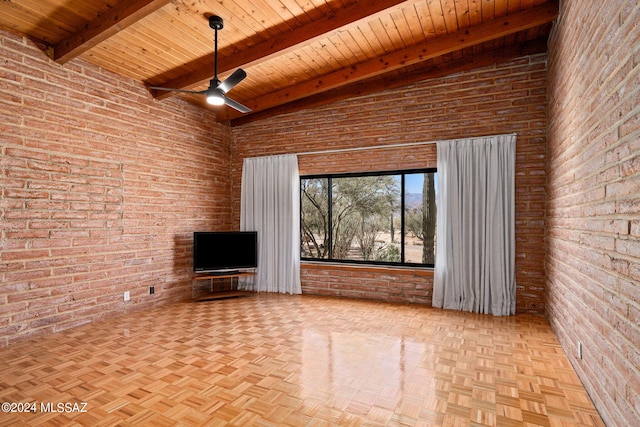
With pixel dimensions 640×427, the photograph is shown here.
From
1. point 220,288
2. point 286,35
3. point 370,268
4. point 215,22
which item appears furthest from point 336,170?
point 220,288

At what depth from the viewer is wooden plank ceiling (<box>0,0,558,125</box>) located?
3125mm

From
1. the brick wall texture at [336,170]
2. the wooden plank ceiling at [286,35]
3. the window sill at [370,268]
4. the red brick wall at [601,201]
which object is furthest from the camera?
the window sill at [370,268]

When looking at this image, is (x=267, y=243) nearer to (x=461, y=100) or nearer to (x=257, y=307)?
(x=257, y=307)

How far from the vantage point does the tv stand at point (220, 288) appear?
5.21m

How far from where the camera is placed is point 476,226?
441 cm

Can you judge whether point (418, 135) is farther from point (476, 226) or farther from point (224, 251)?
point (224, 251)

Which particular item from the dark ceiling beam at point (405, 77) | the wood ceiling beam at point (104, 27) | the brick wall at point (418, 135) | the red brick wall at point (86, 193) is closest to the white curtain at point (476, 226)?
the brick wall at point (418, 135)

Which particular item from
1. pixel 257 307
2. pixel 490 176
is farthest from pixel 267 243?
pixel 490 176

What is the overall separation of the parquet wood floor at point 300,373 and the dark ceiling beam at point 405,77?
3.23 metres

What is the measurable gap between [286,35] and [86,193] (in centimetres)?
293

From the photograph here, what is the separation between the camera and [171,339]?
3492 millimetres

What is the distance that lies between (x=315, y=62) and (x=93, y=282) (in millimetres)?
3860

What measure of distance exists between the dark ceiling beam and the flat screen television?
2065 millimetres

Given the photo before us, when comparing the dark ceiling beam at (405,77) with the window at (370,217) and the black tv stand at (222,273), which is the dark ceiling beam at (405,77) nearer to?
the window at (370,217)
